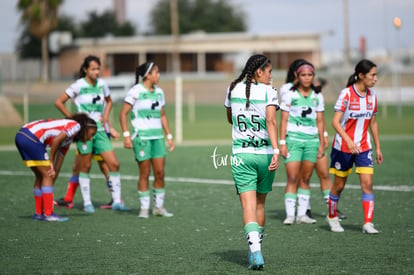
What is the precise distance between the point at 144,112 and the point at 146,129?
257 mm

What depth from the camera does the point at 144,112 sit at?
436 inches

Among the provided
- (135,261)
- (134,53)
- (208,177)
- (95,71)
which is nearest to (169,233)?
(135,261)

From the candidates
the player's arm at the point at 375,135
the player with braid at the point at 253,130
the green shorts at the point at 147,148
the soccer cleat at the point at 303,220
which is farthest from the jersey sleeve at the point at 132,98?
the player with braid at the point at 253,130

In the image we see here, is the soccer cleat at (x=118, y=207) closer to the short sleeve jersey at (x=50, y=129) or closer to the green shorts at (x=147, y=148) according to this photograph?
the green shorts at (x=147, y=148)

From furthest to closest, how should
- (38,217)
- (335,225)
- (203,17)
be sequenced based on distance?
(203,17) < (38,217) < (335,225)

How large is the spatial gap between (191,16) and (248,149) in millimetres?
89989

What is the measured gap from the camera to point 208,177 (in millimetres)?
15766

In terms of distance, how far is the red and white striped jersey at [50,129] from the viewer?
10.4 metres

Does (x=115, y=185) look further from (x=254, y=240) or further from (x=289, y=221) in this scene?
(x=254, y=240)

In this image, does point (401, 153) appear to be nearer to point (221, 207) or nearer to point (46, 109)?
point (221, 207)

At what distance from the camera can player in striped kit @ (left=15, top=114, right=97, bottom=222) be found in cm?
1034

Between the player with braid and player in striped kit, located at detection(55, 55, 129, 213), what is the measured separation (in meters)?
4.64

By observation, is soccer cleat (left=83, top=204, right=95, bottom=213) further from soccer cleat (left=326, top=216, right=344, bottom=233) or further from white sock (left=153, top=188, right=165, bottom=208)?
soccer cleat (left=326, top=216, right=344, bottom=233)

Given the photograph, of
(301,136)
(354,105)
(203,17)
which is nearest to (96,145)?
(301,136)
